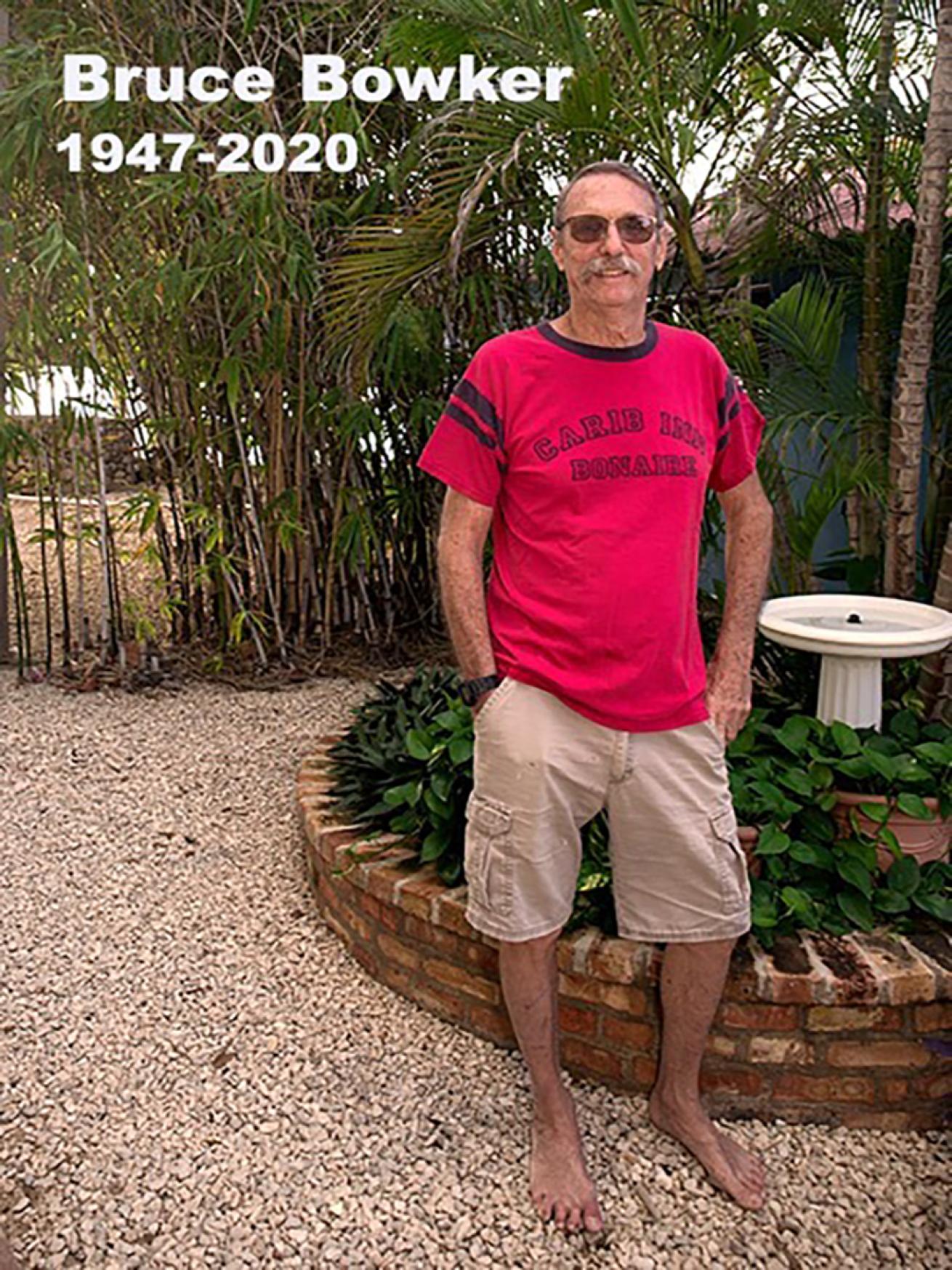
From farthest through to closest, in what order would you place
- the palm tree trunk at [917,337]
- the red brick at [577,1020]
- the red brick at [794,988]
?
the palm tree trunk at [917,337], the red brick at [577,1020], the red brick at [794,988]

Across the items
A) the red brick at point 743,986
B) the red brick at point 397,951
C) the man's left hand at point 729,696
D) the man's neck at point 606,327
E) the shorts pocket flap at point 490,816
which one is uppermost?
the man's neck at point 606,327

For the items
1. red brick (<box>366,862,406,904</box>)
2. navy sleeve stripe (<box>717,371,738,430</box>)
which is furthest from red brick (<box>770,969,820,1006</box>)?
navy sleeve stripe (<box>717,371,738,430</box>)

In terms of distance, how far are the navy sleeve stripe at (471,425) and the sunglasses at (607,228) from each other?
0.84ft

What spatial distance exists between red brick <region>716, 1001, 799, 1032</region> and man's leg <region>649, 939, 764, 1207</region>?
0.05 meters

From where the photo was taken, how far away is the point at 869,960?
158cm

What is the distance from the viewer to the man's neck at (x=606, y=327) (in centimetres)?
133

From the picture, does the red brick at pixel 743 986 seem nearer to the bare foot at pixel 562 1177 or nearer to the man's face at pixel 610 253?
the bare foot at pixel 562 1177

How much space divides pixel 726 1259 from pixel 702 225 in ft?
12.0

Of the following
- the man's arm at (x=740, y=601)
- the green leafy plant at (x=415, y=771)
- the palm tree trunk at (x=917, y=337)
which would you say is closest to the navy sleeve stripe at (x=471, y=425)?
the man's arm at (x=740, y=601)

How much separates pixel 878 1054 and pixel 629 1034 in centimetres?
36

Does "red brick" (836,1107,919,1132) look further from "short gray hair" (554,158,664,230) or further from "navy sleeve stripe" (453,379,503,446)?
"short gray hair" (554,158,664,230)

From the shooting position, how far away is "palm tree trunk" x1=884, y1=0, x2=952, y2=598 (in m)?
2.19

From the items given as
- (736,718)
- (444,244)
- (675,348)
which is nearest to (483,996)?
(736,718)

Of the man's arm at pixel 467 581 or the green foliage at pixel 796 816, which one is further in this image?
the green foliage at pixel 796 816
